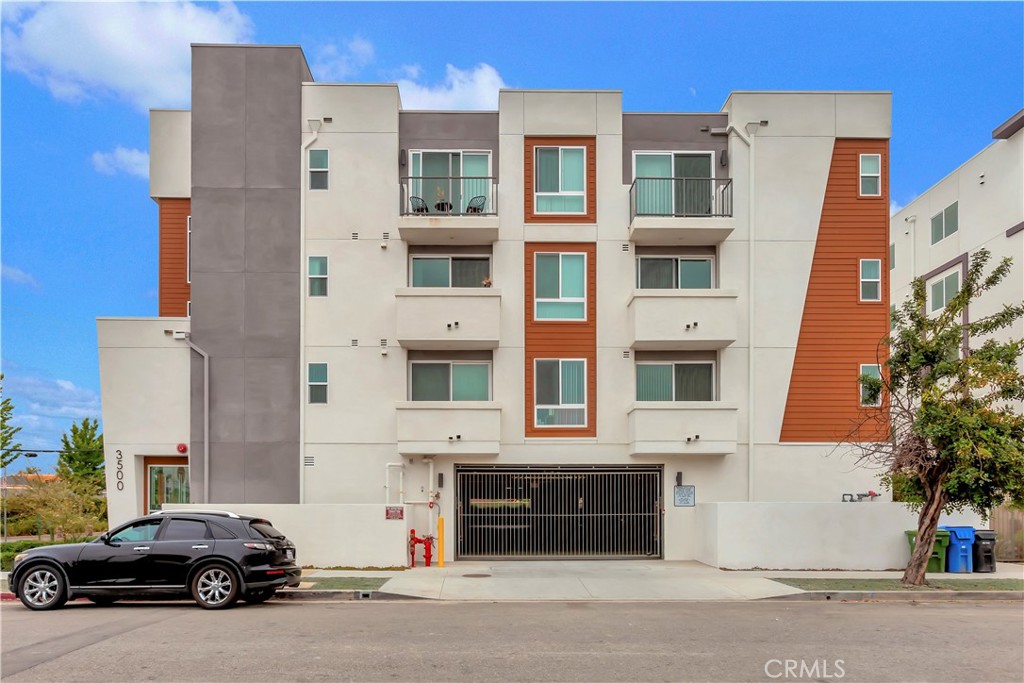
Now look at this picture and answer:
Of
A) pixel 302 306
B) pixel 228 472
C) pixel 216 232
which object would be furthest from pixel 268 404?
pixel 216 232

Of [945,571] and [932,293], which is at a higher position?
[932,293]

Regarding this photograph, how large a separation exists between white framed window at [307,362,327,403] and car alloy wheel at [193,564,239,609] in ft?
28.9

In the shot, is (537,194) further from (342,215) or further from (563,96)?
(342,215)

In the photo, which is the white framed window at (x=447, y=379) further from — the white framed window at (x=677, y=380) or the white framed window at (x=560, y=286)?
the white framed window at (x=677, y=380)

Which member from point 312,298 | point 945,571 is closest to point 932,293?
point 945,571

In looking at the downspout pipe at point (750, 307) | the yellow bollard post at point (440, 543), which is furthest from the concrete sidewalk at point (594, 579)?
the downspout pipe at point (750, 307)

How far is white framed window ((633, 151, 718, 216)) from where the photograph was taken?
24172 mm

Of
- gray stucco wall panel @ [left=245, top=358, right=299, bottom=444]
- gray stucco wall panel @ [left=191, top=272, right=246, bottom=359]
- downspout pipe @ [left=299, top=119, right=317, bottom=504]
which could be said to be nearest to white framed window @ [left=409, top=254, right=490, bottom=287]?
downspout pipe @ [left=299, top=119, right=317, bottom=504]

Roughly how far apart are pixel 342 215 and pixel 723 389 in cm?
1093

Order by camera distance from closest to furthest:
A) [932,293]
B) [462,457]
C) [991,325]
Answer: [991,325] → [462,457] → [932,293]

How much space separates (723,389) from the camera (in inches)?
936

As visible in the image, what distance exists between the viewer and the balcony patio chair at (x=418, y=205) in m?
23.8

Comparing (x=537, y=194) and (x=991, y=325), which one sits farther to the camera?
(x=537, y=194)

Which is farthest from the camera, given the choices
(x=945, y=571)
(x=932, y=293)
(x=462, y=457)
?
(x=932, y=293)
